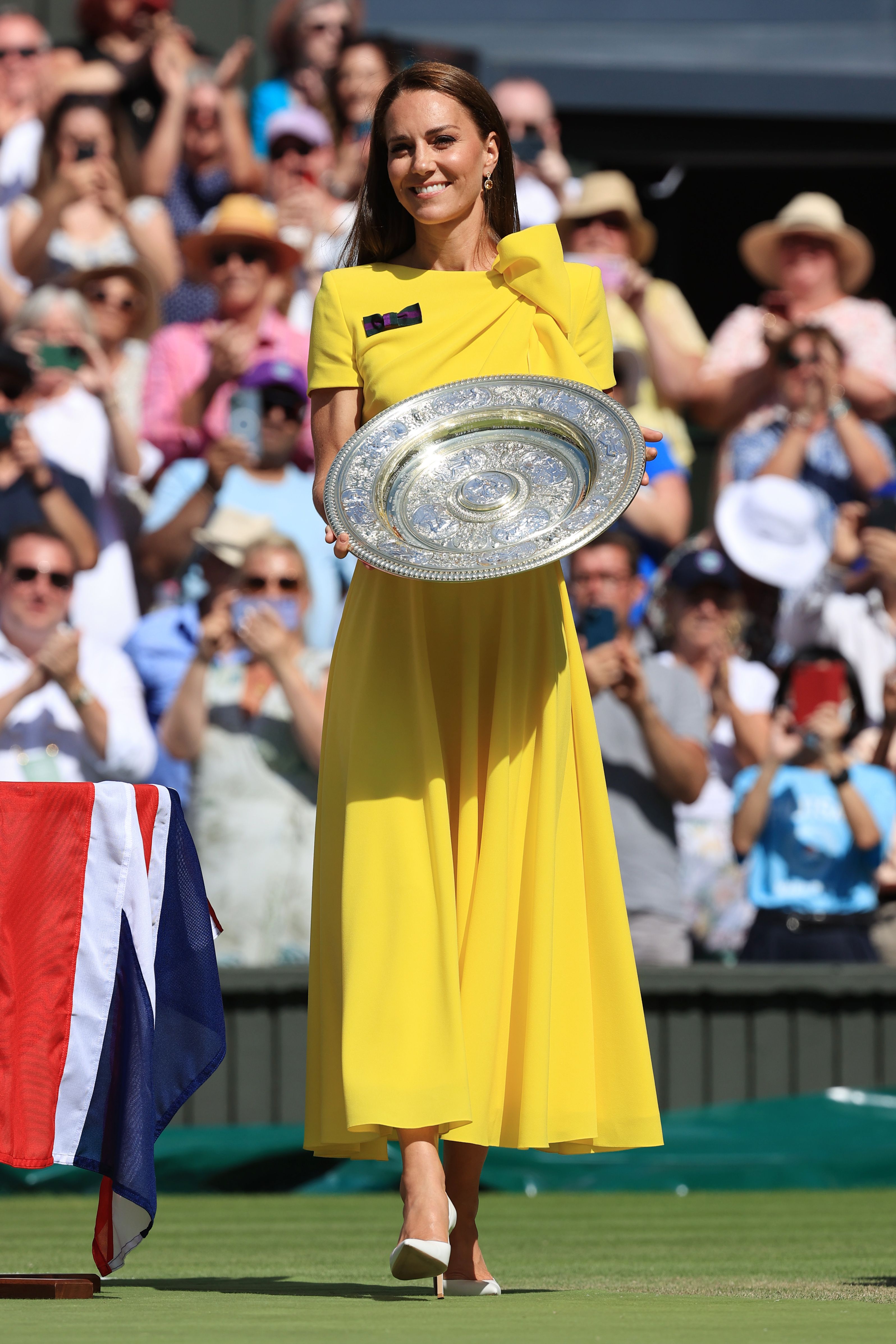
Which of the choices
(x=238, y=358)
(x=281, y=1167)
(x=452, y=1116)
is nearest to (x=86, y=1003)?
(x=452, y=1116)

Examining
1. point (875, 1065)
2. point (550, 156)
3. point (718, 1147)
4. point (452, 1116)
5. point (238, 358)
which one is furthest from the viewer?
point (550, 156)

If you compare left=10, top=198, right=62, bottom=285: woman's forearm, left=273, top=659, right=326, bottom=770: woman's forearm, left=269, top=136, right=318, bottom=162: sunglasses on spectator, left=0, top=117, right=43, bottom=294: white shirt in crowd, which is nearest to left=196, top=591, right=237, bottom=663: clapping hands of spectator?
left=273, top=659, right=326, bottom=770: woman's forearm

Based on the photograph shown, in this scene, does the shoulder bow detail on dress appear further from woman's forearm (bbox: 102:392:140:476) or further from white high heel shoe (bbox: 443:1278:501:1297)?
woman's forearm (bbox: 102:392:140:476)

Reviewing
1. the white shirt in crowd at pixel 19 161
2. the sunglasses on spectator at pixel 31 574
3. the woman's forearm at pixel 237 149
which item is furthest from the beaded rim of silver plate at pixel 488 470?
the woman's forearm at pixel 237 149

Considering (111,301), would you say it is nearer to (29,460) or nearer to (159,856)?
(29,460)

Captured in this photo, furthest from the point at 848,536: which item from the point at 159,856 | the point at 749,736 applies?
the point at 159,856

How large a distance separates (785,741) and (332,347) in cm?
372

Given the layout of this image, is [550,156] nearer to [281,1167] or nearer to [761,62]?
[761,62]

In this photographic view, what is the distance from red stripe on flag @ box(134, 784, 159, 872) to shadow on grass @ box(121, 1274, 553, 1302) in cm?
65

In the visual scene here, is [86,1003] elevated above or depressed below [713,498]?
below

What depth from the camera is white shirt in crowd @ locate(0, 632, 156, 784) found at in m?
6.16

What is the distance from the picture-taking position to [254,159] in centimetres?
788

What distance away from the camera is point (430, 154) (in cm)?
305

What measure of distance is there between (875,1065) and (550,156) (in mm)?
4069
